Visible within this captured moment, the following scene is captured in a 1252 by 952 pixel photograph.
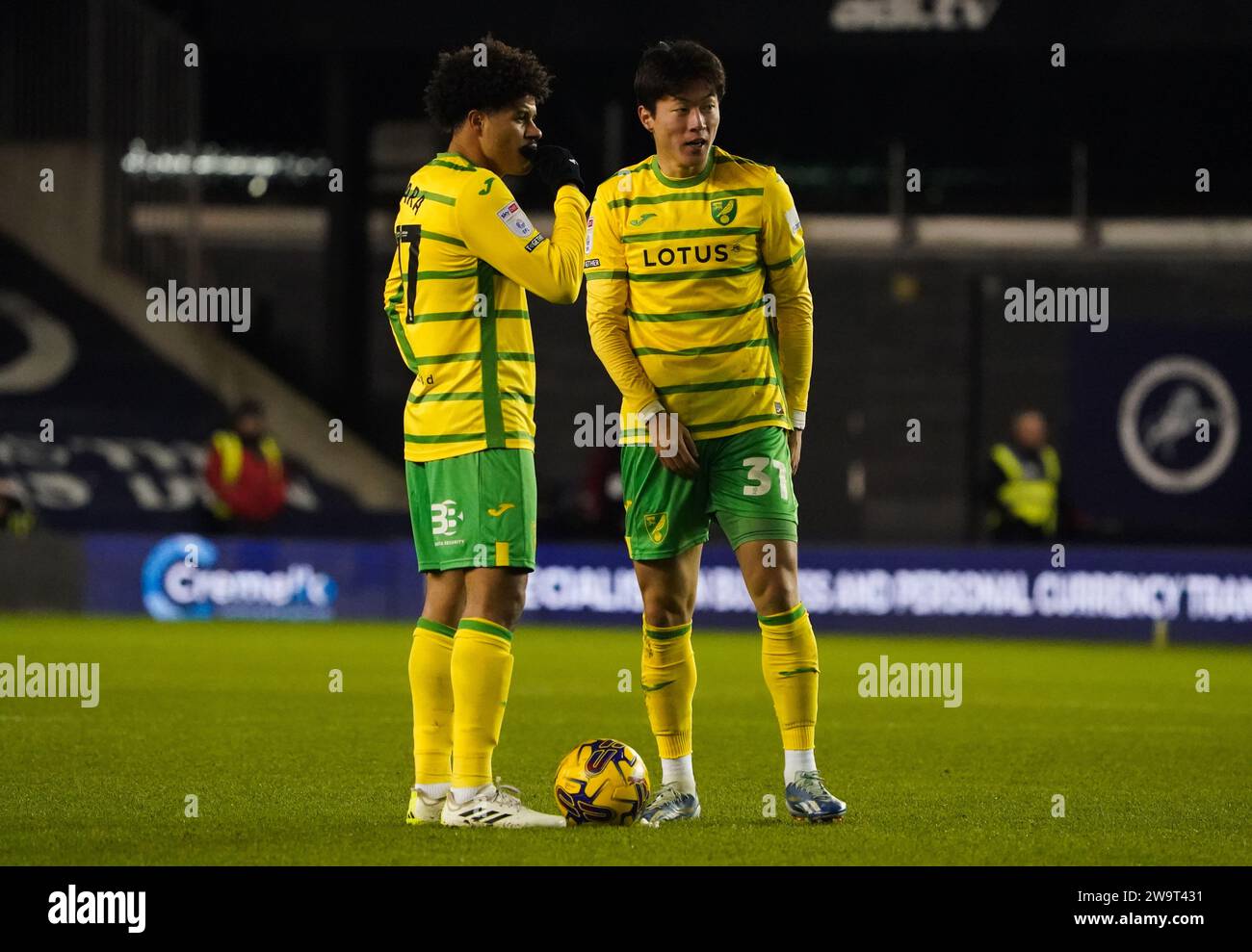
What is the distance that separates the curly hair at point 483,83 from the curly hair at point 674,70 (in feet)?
0.99

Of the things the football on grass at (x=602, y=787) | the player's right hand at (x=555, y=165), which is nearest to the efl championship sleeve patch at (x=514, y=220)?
the player's right hand at (x=555, y=165)

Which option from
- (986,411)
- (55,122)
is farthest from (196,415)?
(986,411)

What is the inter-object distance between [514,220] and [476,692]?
1338 millimetres

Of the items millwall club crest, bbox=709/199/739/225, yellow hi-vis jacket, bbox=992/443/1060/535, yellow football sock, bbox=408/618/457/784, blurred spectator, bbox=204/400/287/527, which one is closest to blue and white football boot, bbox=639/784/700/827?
yellow football sock, bbox=408/618/457/784

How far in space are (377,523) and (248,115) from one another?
823 centimetres

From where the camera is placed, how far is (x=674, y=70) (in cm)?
591

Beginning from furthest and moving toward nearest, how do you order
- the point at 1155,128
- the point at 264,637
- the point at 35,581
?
the point at 1155,128 < the point at 35,581 < the point at 264,637

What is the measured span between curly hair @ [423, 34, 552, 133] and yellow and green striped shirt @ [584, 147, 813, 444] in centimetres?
44

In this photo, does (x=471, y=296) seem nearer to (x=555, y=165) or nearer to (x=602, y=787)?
(x=555, y=165)

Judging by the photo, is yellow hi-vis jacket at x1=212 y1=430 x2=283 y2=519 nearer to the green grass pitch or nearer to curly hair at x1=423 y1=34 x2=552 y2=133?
the green grass pitch

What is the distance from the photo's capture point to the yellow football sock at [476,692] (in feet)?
18.7

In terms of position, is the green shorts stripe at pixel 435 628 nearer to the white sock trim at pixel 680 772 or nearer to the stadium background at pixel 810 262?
the white sock trim at pixel 680 772

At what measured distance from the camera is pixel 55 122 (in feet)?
67.3

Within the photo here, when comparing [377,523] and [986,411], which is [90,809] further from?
[986,411]
